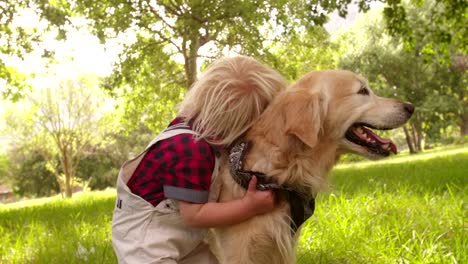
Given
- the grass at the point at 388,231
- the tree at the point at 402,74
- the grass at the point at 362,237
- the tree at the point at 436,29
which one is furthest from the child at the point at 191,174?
the tree at the point at 402,74

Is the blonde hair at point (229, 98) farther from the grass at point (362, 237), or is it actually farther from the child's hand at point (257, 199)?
the grass at point (362, 237)

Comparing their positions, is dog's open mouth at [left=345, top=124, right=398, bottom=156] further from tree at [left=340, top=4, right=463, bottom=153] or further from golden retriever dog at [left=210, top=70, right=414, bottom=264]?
tree at [left=340, top=4, right=463, bottom=153]

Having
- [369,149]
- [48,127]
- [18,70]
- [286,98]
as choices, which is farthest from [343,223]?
[48,127]

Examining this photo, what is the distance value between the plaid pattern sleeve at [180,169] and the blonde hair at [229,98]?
10cm

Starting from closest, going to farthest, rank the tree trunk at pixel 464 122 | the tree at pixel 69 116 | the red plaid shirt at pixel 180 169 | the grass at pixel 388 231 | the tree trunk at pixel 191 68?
the red plaid shirt at pixel 180 169, the grass at pixel 388 231, the tree trunk at pixel 191 68, the tree at pixel 69 116, the tree trunk at pixel 464 122

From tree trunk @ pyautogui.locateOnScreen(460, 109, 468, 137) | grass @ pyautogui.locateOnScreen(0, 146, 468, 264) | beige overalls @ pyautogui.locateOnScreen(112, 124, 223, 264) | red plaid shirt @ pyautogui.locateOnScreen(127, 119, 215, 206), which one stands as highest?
red plaid shirt @ pyautogui.locateOnScreen(127, 119, 215, 206)

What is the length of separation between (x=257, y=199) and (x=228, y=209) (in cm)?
16

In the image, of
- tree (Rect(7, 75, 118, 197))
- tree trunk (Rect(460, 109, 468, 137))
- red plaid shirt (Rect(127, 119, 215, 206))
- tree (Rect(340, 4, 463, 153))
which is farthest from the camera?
tree trunk (Rect(460, 109, 468, 137))

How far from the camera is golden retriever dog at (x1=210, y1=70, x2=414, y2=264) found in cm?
253

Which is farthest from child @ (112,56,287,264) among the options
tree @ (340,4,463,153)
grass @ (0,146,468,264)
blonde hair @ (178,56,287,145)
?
tree @ (340,4,463,153)

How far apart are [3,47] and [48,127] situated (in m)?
19.9

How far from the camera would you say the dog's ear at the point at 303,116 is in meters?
2.46

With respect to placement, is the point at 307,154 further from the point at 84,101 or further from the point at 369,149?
the point at 84,101

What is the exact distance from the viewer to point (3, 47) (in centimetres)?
1412
